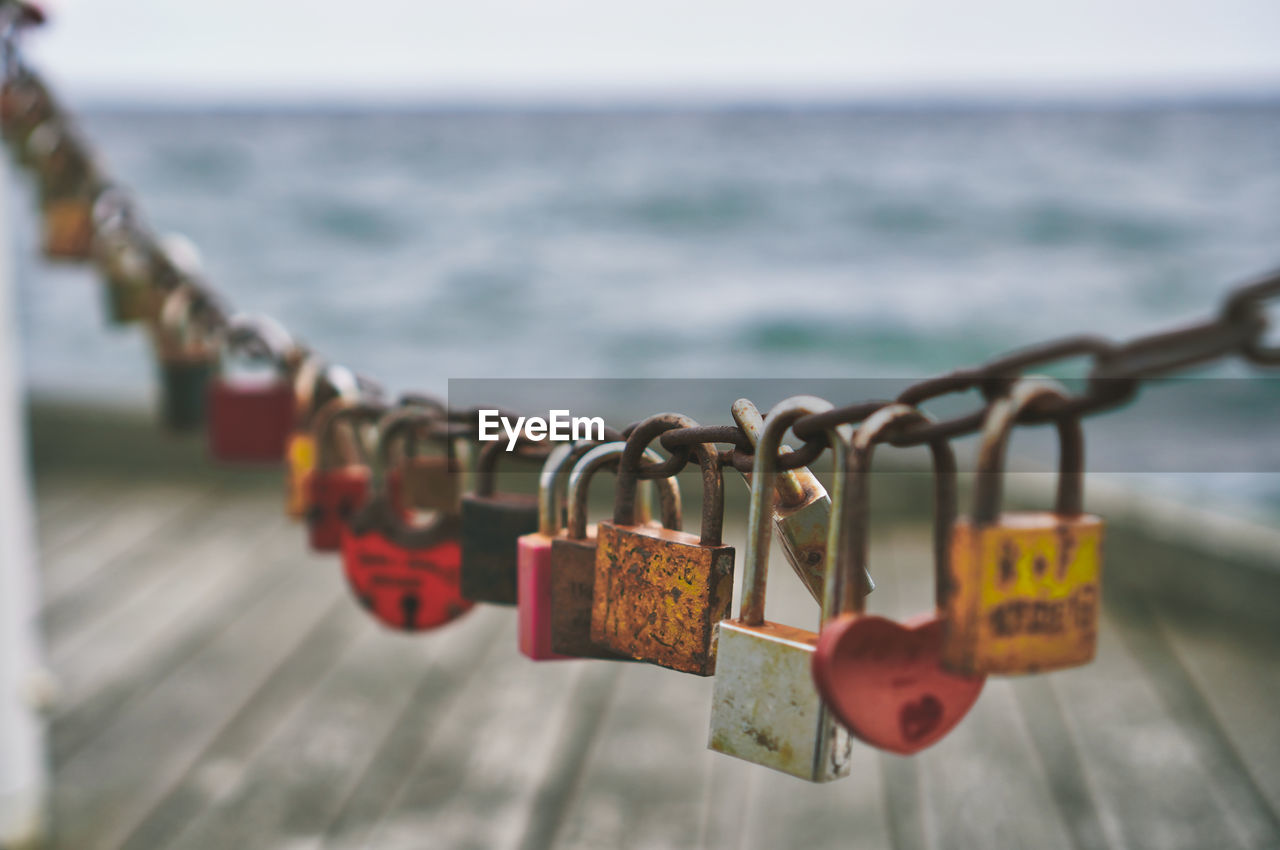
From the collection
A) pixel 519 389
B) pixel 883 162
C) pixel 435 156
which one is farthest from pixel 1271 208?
pixel 435 156

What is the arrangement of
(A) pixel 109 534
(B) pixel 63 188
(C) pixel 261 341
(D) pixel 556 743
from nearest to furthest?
(C) pixel 261 341, (B) pixel 63 188, (D) pixel 556 743, (A) pixel 109 534

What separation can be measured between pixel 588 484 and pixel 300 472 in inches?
22.3

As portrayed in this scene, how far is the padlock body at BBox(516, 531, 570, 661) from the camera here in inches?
34.8

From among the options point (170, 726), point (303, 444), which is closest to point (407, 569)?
point (303, 444)

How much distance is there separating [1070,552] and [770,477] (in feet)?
0.62

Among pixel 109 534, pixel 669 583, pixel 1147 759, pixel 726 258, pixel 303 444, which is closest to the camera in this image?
pixel 669 583

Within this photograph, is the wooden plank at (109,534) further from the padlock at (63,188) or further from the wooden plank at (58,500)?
the padlock at (63,188)

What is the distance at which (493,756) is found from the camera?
2.62m

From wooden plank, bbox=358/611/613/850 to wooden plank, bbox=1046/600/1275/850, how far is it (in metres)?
1.18

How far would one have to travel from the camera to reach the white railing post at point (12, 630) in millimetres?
2402

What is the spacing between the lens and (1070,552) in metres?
0.58

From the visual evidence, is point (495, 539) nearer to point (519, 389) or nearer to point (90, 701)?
point (90, 701)

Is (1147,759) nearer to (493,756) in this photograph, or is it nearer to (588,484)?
(493,756)

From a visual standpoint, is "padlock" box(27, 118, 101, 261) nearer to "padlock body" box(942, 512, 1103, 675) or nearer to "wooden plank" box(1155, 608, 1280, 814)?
"padlock body" box(942, 512, 1103, 675)
